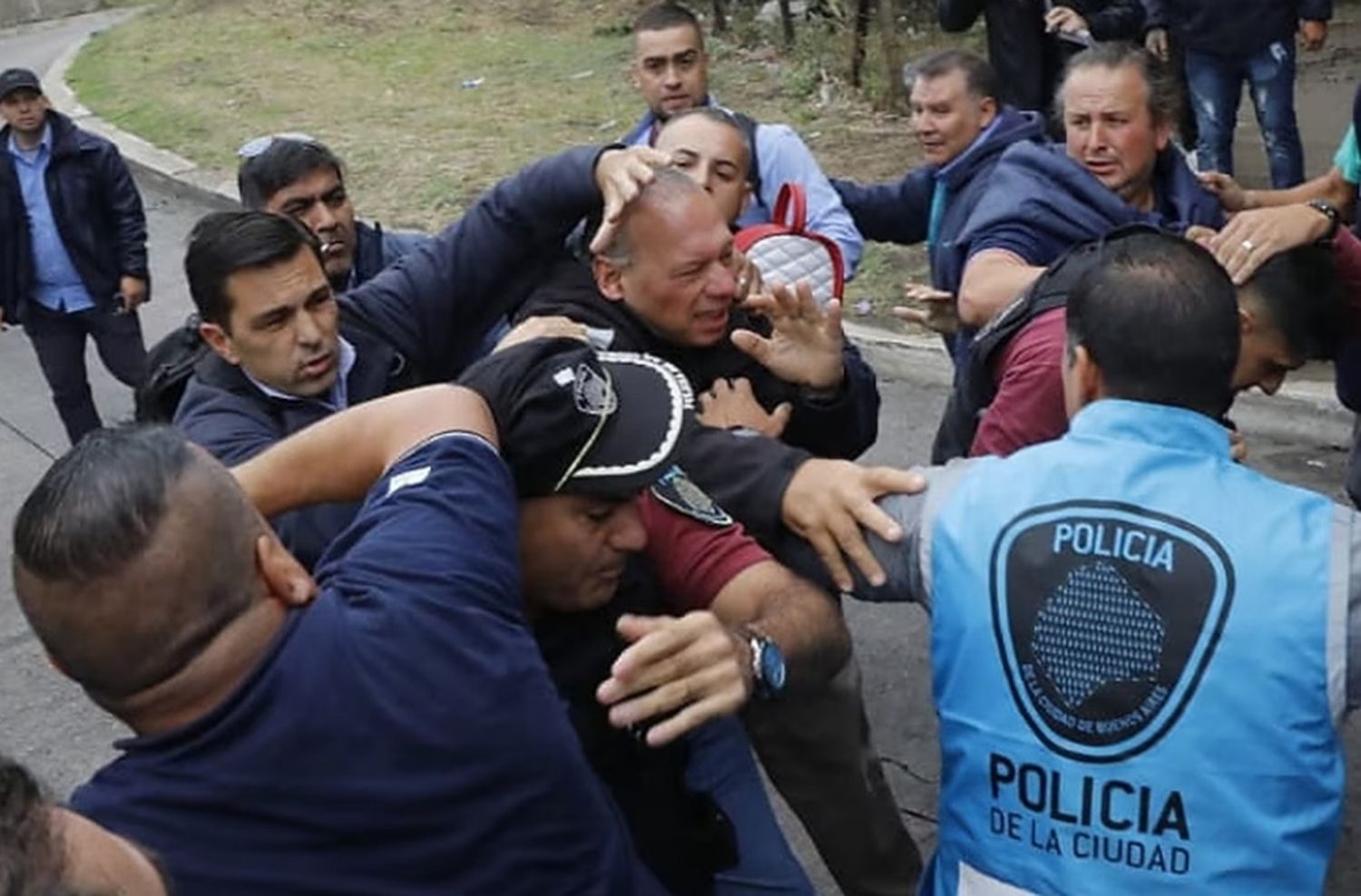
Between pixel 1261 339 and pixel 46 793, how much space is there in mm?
2181

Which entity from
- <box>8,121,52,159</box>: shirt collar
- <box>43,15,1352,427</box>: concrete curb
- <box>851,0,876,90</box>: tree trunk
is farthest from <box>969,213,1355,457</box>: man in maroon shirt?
<box>851,0,876,90</box>: tree trunk

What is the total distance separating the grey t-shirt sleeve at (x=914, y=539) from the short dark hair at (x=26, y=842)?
113 centimetres

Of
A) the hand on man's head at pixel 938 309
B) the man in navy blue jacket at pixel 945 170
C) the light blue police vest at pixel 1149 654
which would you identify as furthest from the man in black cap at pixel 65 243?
the light blue police vest at pixel 1149 654

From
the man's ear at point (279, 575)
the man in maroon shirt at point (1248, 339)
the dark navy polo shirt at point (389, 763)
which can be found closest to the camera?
the dark navy polo shirt at point (389, 763)

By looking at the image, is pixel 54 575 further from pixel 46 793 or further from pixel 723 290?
pixel 723 290

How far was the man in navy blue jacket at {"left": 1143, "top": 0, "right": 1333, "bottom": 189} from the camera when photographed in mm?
6629

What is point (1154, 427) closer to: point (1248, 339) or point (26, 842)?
point (1248, 339)

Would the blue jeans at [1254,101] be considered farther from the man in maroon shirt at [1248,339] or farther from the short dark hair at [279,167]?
the short dark hair at [279,167]

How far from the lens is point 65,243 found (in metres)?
5.95

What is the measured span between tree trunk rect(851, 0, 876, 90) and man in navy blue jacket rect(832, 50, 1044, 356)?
543 cm

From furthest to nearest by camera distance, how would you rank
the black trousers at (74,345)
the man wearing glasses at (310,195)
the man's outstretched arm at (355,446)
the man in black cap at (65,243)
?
1. the black trousers at (74,345)
2. the man in black cap at (65,243)
3. the man wearing glasses at (310,195)
4. the man's outstretched arm at (355,446)

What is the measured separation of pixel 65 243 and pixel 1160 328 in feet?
15.8

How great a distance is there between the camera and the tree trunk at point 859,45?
10008 millimetres

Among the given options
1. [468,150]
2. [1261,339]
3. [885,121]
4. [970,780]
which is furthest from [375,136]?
[970,780]
